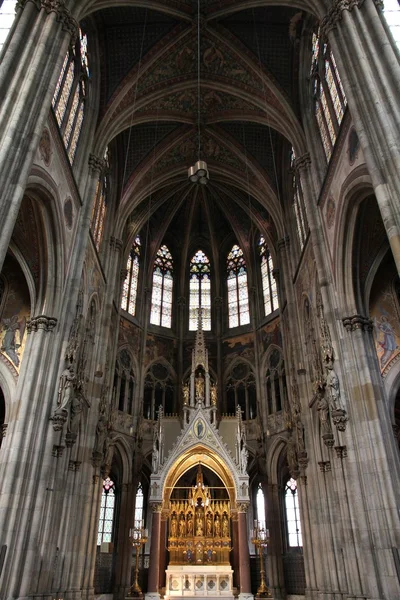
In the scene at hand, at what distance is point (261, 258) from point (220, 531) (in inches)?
605

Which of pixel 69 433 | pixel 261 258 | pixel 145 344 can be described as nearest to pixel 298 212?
pixel 261 258

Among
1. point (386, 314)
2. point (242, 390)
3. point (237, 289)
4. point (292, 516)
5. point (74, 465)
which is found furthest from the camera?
point (237, 289)

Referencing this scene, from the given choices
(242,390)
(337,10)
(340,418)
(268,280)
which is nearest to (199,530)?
(242,390)

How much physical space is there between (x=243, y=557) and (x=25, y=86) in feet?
55.1

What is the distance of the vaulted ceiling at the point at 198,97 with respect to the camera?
19688 mm

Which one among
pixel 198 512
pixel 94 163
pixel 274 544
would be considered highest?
pixel 94 163

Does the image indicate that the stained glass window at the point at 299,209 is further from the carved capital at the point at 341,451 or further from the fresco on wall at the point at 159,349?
the fresco on wall at the point at 159,349

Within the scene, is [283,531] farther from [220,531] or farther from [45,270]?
[45,270]

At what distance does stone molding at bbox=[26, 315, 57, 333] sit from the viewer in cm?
1427

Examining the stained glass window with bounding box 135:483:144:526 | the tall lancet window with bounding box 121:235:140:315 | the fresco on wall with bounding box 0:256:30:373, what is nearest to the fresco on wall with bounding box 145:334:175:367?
the tall lancet window with bounding box 121:235:140:315

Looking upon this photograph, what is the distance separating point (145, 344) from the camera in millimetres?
26656

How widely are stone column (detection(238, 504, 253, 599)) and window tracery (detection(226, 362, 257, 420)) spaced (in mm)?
7135

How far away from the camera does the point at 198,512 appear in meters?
19.5

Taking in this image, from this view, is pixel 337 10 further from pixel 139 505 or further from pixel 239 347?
pixel 139 505
